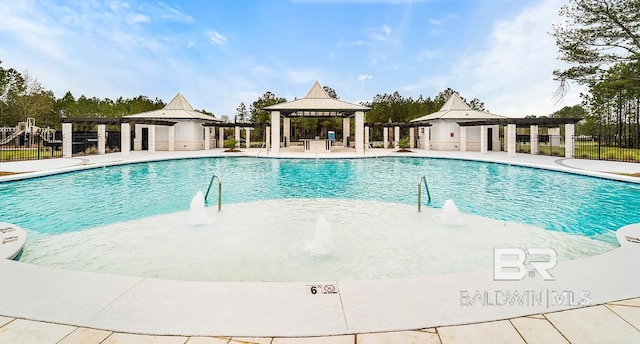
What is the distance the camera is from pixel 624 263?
12.8 feet

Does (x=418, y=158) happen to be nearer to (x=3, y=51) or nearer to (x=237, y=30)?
(x=237, y=30)

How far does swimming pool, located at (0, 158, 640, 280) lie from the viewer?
5859mm

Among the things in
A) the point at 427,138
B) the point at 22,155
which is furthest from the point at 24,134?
the point at 427,138

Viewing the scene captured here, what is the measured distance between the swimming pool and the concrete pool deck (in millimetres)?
1290

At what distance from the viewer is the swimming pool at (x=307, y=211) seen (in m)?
5.86

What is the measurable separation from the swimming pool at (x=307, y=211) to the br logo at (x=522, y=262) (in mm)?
420

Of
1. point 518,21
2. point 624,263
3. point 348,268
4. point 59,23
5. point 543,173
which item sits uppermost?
point 59,23

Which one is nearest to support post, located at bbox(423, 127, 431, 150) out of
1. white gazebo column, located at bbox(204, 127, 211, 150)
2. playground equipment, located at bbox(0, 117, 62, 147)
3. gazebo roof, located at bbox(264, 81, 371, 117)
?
gazebo roof, located at bbox(264, 81, 371, 117)

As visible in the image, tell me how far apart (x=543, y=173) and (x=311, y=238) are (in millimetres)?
15217

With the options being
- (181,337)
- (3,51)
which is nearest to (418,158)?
(181,337)

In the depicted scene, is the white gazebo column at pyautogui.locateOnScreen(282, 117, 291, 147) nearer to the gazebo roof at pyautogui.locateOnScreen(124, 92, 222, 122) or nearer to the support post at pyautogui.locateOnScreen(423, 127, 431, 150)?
the gazebo roof at pyautogui.locateOnScreen(124, 92, 222, 122)

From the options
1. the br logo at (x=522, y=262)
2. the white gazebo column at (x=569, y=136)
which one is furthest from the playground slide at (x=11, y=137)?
the white gazebo column at (x=569, y=136)

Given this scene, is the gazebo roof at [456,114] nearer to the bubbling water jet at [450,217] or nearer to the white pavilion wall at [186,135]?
the white pavilion wall at [186,135]

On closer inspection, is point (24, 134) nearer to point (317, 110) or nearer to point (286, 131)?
point (286, 131)
